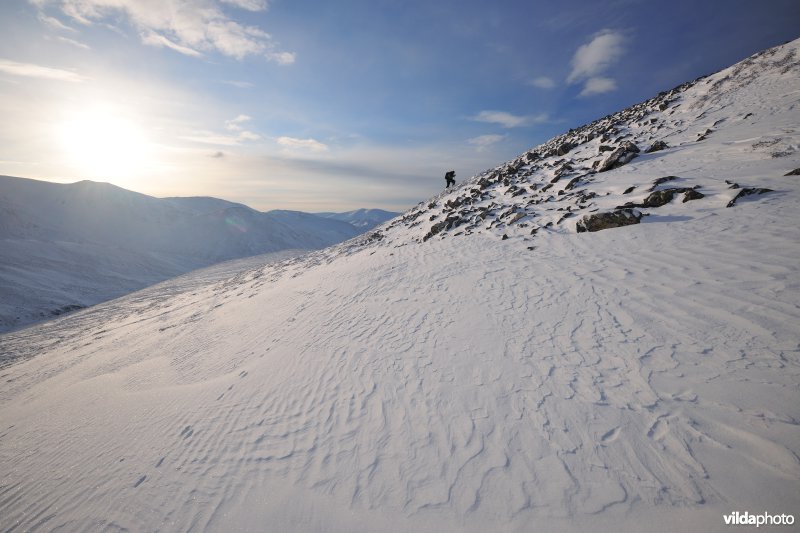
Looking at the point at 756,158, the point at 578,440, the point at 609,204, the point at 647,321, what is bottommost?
the point at 578,440

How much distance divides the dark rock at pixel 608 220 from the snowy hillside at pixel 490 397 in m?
0.06

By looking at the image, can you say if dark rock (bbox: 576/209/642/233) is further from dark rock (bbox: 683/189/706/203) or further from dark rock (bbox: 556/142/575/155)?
dark rock (bbox: 556/142/575/155)

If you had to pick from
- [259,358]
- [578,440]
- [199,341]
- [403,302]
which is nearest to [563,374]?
[578,440]

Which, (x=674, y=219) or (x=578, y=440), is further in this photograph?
(x=674, y=219)

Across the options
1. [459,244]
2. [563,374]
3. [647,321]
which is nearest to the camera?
[563,374]

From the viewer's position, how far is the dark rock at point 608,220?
370 inches

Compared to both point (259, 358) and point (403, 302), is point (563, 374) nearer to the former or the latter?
point (403, 302)

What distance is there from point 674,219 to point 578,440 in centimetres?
862

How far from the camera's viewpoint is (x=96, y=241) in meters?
64.0

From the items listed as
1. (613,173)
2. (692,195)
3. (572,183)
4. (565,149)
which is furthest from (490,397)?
(565,149)

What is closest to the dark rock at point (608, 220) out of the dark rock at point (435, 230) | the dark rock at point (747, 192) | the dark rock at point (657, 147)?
the dark rock at point (747, 192)

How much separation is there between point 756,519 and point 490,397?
2.76 metres

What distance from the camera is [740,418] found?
3518 millimetres

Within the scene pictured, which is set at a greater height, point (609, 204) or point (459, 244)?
point (609, 204)
